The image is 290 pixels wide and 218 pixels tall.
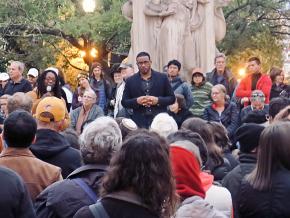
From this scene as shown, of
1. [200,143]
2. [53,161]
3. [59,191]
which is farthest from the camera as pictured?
[53,161]

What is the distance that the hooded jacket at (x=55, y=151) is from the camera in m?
6.26

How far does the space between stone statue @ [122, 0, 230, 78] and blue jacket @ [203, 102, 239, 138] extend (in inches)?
94.1

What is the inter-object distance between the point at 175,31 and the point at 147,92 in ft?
12.4

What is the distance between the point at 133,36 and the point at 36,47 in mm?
13416

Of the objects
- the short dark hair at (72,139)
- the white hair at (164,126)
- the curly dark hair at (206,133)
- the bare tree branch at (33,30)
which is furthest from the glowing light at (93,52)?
the curly dark hair at (206,133)

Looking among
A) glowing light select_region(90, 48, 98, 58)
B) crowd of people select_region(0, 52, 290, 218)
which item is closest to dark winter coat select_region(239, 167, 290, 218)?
crowd of people select_region(0, 52, 290, 218)

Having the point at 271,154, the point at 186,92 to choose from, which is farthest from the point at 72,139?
the point at 186,92

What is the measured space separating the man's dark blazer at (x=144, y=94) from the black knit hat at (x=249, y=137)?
196 inches

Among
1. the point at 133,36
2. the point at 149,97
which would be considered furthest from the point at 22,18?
the point at 149,97

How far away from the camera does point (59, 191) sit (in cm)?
486

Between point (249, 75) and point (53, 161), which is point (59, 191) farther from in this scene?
point (249, 75)

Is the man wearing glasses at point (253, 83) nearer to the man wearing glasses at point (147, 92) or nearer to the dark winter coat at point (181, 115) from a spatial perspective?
the dark winter coat at point (181, 115)

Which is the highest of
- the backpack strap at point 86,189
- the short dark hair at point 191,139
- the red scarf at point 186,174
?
the short dark hair at point 191,139

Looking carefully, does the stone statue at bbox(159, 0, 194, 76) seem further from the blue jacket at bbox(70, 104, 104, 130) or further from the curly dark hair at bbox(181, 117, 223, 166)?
the curly dark hair at bbox(181, 117, 223, 166)
